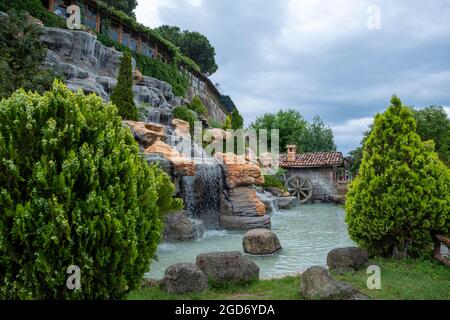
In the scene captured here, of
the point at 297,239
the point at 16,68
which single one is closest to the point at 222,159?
the point at 297,239

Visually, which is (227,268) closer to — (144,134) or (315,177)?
(144,134)

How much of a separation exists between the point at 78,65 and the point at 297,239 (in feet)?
66.9

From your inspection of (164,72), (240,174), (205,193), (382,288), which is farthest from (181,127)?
(382,288)

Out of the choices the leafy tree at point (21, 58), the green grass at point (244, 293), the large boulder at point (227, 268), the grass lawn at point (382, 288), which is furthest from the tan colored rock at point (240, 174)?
the green grass at point (244, 293)

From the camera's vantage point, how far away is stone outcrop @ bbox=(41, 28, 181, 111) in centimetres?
2305

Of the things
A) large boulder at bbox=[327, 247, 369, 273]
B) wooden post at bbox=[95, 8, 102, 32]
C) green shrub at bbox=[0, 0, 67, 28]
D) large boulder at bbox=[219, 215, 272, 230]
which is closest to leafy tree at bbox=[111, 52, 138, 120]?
large boulder at bbox=[219, 215, 272, 230]

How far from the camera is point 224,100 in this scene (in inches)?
2224

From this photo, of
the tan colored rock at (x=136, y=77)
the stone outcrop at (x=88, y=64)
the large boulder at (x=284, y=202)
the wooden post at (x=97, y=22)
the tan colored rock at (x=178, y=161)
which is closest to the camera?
the tan colored rock at (x=178, y=161)

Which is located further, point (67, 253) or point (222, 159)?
point (222, 159)

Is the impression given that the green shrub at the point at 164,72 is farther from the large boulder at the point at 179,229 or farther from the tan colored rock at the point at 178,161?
the large boulder at the point at 179,229

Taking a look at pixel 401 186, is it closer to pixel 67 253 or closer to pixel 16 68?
pixel 67 253

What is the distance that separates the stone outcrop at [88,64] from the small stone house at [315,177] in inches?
496

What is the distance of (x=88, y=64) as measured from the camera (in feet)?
89.6

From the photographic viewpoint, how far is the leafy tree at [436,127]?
24.1 metres
